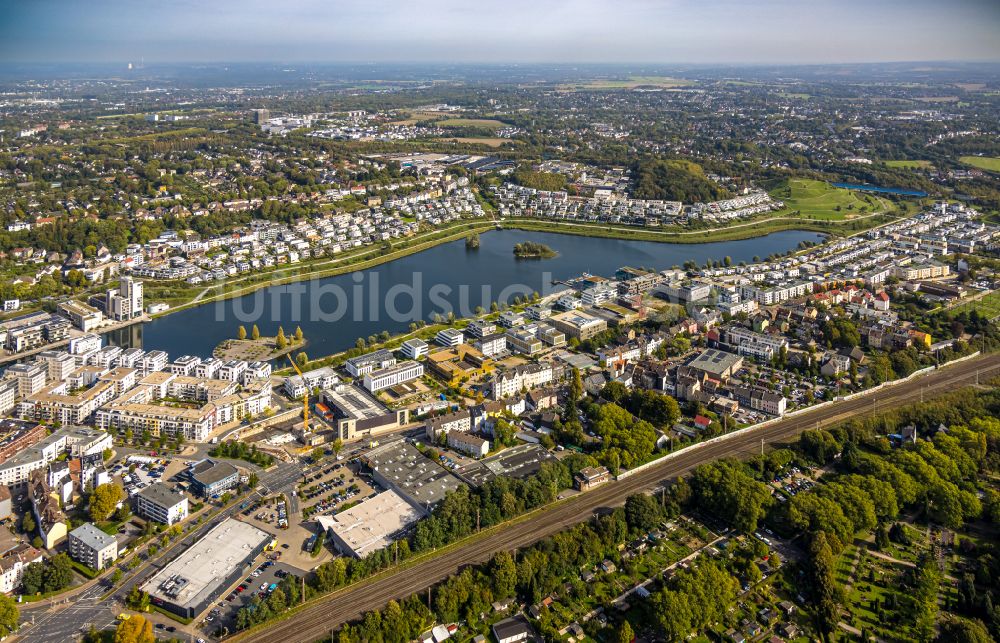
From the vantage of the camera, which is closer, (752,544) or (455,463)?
(752,544)

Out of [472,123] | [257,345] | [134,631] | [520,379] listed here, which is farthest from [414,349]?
[472,123]

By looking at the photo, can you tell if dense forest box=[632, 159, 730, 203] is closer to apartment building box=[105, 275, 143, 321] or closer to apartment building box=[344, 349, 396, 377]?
apartment building box=[344, 349, 396, 377]

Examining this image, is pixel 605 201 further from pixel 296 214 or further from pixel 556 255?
pixel 296 214

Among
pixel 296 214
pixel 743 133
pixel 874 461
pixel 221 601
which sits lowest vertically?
pixel 221 601

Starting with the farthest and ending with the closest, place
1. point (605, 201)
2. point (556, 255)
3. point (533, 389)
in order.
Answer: point (605, 201), point (556, 255), point (533, 389)

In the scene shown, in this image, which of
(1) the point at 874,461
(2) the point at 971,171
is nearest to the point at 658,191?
(2) the point at 971,171

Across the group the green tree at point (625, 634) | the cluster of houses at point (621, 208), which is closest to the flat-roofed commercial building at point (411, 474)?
the green tree at point (625, 634)

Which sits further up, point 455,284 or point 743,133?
point 743,133
